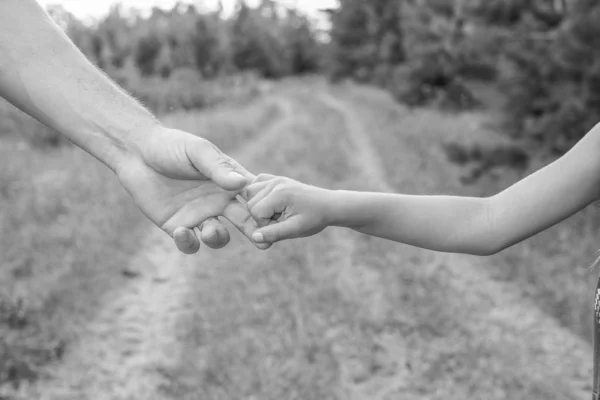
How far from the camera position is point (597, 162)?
163 centimetres

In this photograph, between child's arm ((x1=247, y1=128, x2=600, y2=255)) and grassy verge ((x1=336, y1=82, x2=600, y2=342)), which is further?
grassy verge ((x1=336, y1=82, x2=600, y2=342))

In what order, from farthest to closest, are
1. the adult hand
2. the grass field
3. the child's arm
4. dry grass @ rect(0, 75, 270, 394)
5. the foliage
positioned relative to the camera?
the foliage
dry grass @ rect(0, 75, 270, 394)
the grass field
the adult hand
the child's arm

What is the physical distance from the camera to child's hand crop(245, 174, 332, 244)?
6.10 ft

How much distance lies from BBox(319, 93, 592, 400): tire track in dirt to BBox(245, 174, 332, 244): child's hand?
1.87 m

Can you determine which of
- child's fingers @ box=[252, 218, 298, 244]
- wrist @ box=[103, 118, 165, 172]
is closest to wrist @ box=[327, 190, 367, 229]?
child's fingers @ box=[252, 218, 298, 244]

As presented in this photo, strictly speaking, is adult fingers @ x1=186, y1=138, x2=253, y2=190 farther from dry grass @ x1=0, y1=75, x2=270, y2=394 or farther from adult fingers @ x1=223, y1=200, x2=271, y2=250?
dry grass @ x1=0, y1=75, x2=270, y2=394

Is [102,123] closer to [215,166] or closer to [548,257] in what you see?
[215,166]

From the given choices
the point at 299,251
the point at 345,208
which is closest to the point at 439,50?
the point at 299,251

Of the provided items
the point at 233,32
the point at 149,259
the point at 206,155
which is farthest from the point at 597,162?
the point at 233,32

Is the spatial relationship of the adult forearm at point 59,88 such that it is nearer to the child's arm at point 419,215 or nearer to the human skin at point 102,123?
the human skin at point 102,123

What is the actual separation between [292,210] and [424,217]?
46 centimetres

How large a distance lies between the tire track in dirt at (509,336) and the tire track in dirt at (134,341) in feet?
4.23

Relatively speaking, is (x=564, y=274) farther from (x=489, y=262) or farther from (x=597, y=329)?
(x=597, y=329)

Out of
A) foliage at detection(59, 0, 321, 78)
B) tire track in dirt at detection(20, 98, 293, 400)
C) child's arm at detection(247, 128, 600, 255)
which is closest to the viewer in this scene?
child's arm at detection(247, 128, 600, 255)
